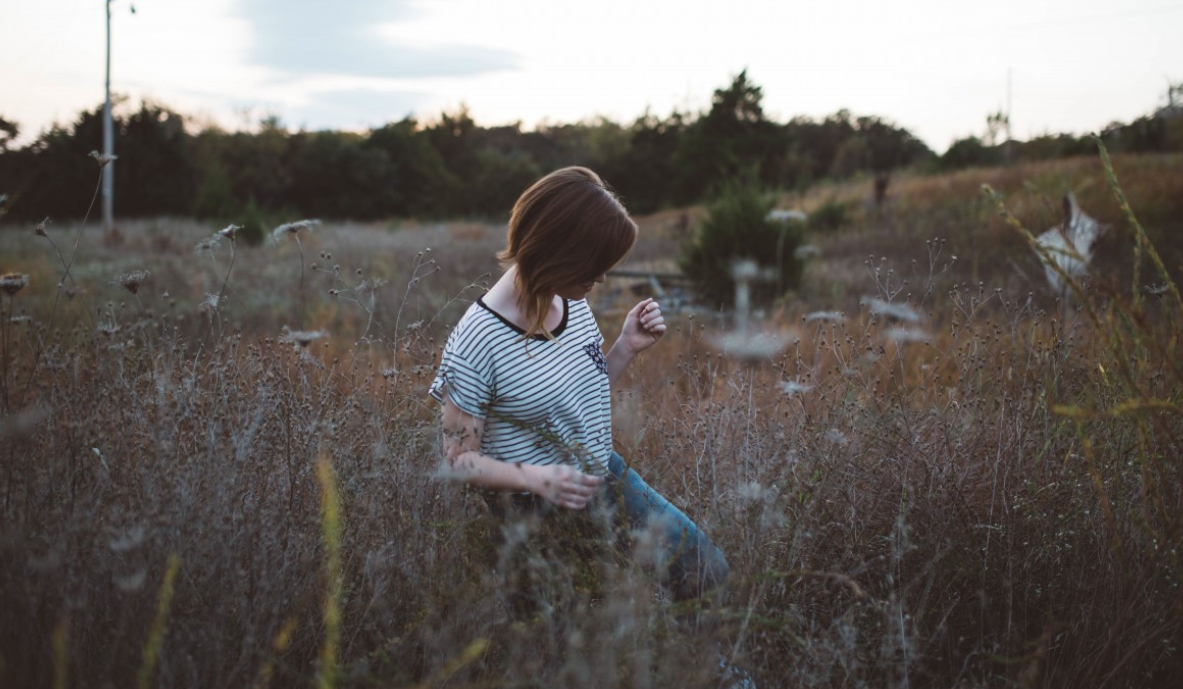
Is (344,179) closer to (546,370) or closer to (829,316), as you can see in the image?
(829,316)

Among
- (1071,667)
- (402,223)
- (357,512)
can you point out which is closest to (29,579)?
(357,512)

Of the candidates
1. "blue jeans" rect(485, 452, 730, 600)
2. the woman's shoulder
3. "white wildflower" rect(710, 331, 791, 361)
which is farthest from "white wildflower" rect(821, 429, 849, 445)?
"white wildflower" rect(710, 331, 791, 361)

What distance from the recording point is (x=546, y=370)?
2125 mm

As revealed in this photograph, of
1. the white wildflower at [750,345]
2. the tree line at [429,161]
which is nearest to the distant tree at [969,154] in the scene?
the tree line at [429,161]

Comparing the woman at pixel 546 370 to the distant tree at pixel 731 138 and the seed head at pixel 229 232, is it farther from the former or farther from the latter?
the distant tree at pixel 731 138

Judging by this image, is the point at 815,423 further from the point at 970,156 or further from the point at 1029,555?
the point at 970,156

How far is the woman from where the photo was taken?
6.61 ft

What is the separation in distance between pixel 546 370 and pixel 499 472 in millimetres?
348

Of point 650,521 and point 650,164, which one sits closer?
point 650,521

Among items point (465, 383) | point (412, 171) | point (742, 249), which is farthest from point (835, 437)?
point (412, 171)

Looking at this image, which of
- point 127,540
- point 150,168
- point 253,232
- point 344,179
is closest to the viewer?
point 127,540

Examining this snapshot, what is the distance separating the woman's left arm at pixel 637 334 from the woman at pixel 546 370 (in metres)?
0.27

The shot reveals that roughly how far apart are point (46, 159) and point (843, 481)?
29126mm

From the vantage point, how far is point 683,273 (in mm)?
11312
